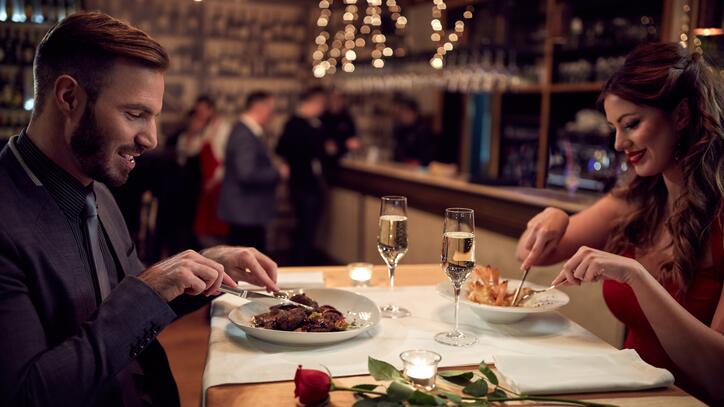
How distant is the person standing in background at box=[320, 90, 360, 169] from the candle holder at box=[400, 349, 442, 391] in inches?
233

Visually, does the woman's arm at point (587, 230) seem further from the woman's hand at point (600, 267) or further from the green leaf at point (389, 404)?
the green leaf at point (389, 404)

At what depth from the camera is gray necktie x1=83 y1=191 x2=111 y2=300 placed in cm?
147

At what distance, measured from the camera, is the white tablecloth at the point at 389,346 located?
1.36 m

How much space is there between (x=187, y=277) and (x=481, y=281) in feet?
3.09

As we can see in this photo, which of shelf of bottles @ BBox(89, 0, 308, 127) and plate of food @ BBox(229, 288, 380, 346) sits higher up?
shelf of bottles @ BBox(89, 0, 308, 127)

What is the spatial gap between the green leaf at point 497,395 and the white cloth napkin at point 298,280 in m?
Answer: 0.90

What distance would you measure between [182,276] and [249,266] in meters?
0.39

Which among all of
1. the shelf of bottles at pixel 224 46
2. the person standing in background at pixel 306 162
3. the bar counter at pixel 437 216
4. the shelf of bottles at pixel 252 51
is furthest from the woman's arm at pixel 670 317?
the shelf of bottles at pixel 252 51

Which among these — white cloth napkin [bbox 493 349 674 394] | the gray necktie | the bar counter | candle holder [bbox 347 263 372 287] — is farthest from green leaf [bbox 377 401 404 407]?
the bar counter

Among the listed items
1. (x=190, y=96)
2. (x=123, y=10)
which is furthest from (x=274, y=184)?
(x=123, y=10)

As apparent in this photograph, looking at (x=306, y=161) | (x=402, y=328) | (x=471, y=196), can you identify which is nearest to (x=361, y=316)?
(x=402, y=328)

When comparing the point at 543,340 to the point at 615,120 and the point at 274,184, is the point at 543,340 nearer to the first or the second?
the point at 615,120

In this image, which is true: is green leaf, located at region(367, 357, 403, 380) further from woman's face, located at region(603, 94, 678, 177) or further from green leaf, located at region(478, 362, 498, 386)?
woman's face, located at region(603, 94, 678, 177)

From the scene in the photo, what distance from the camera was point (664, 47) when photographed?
1.89 meters
